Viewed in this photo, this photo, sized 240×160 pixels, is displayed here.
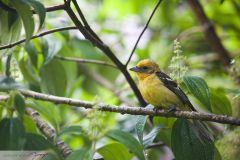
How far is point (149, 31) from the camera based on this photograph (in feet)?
16.7

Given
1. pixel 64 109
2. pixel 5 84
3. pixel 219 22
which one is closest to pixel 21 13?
pixel 5 84

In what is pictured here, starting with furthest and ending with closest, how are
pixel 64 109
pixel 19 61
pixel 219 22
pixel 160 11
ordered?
pixel 160 11
pixel 219 22
pixel 64 109
pixel 19 61

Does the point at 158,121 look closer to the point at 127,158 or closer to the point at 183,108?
the point at 127,158

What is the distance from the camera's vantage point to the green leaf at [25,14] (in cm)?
199

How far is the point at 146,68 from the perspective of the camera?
3.19 metres

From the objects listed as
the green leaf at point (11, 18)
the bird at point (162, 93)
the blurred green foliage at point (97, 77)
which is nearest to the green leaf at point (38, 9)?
the blurred green foliage at point (97, 77)

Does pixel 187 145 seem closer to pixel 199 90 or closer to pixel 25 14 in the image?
pixel 199 90

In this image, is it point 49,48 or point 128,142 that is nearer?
point 128,142

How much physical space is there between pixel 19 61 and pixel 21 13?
2.70 feet

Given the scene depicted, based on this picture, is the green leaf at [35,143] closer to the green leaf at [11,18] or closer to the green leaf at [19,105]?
the green leaf at [19,105]

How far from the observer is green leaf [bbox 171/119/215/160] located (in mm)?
2148

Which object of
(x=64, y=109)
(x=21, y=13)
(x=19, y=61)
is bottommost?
(x=64, y=109)

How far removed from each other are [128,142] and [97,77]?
6.84ft

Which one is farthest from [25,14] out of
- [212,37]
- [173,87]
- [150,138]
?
[212,37]
